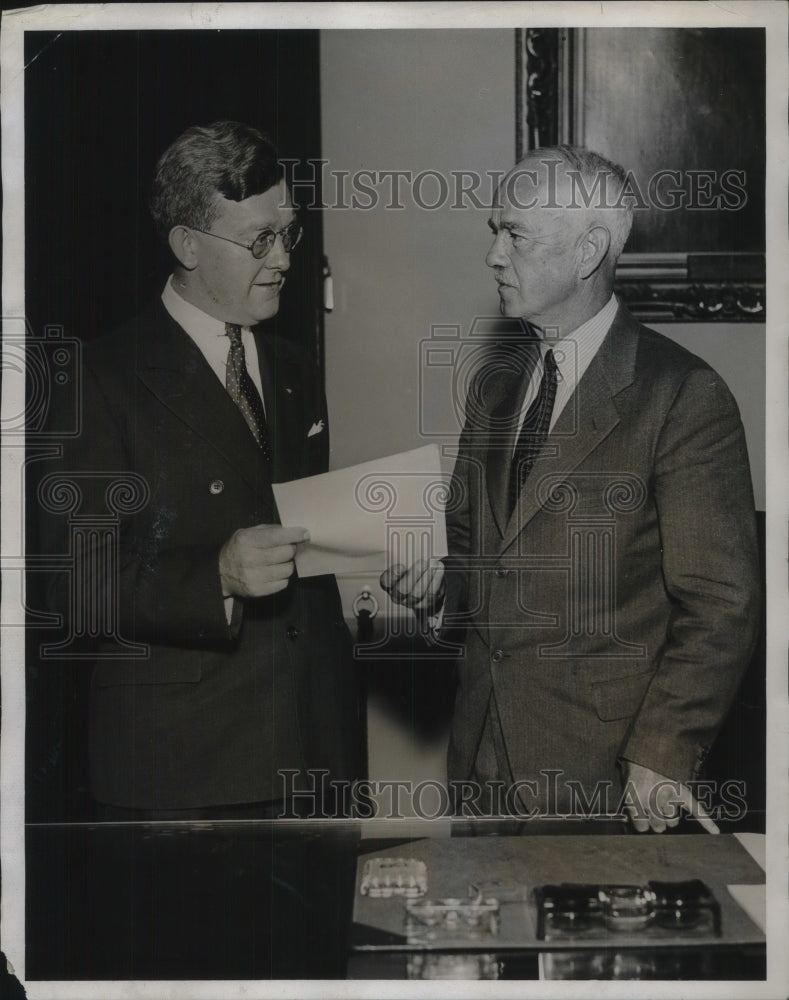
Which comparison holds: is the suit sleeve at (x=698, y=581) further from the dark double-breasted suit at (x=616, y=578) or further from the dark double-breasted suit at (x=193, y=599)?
the dark double-breasted suit at (x=193, y=599)

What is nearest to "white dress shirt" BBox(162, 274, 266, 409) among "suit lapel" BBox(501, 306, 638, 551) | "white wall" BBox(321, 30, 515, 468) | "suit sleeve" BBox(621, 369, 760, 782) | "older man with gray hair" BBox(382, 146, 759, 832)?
"white wall" BBox(321, 30, 515, 468)

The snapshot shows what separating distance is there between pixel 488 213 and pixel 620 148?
337 millimetres

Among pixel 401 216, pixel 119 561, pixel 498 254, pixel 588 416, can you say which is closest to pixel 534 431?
pixel 588 416

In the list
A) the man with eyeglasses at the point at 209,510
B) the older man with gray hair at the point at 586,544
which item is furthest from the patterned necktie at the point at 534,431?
the man with eyeglasses at the point at 209,510

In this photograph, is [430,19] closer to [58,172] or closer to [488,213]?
[488,213]

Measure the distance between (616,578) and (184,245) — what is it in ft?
4.05

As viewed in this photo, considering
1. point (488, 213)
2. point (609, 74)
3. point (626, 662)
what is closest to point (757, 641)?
point (626, 662)

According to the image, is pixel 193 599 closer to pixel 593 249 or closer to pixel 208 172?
pixel 208 172

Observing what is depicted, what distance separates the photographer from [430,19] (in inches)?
105

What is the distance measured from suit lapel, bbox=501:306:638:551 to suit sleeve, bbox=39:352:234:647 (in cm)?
69

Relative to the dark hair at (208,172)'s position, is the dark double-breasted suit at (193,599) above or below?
below

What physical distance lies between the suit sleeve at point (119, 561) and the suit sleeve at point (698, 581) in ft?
3.18

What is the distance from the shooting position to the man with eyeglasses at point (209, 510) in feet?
8.63

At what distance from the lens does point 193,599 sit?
2.61 metres
